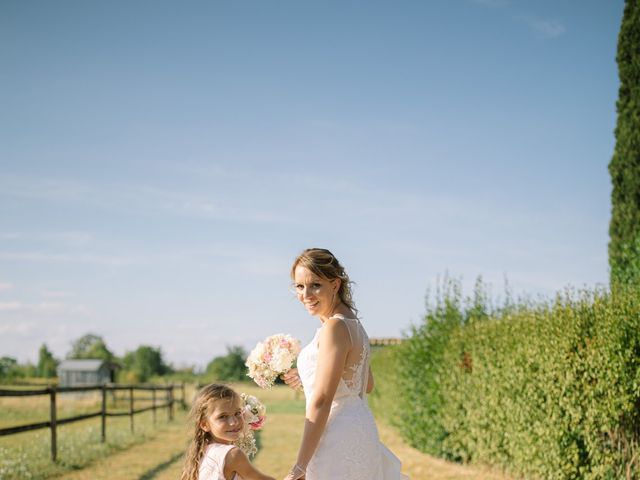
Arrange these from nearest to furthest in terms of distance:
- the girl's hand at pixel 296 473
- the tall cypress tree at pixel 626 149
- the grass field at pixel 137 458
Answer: the girl's hand at pixel 296 473
the grass field at pixel 137 458
the tall cypress tree at pixel 626 149

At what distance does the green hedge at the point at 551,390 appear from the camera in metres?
8.35

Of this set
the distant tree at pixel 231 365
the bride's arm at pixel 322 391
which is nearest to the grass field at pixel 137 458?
the bride's arm at pixel 322 391

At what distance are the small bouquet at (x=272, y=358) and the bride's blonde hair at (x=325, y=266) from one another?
798 mm

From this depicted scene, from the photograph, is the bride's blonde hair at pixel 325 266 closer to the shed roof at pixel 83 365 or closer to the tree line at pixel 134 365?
the tree line at pixel 134 365

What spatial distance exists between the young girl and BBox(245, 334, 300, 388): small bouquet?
21 centimetres

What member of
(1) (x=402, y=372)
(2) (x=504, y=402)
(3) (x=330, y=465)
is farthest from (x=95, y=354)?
(3) (x=330, y=465)

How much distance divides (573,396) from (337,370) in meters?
6.15

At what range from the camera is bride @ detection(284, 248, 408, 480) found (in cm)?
359

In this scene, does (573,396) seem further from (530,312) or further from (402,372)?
(402,372)

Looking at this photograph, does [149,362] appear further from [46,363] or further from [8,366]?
[8,366]

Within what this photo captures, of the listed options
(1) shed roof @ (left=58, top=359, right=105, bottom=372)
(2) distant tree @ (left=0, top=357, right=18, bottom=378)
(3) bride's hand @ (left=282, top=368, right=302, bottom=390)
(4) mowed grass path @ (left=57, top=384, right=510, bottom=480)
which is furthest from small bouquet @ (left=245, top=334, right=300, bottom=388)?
(2) distant tree @ (left=0, top=357, right=18, bottom=378)

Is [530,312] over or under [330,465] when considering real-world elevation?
over

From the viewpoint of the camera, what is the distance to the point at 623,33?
16875mm

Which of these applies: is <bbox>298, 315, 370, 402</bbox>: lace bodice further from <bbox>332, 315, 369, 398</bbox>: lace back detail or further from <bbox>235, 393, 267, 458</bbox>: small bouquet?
<bbox>235, 393, 267, 458</bbox>: small bouquet
